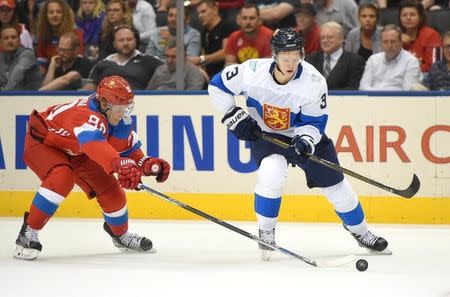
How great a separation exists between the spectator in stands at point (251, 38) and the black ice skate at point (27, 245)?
9.73 feet

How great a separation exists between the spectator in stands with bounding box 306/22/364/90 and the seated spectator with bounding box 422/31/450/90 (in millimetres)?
515

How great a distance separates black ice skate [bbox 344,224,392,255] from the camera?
21.1ft

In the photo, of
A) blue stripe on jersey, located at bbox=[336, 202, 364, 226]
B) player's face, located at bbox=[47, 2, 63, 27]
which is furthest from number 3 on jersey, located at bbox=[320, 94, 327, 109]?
player's face, located at bbox=[47, 2, 63, 27]

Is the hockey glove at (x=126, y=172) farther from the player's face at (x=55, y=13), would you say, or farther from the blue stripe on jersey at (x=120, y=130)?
the player's face at (x=55, y=13)

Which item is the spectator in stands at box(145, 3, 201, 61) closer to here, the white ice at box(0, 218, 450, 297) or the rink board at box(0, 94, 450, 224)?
the rink board at box(0, 94, 450, 224)

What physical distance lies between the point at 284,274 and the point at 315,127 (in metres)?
0.85

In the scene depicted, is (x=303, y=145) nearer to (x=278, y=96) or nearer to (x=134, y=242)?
(x=278, y=96)

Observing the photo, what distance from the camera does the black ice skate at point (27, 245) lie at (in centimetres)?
621

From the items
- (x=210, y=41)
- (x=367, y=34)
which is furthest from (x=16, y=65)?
(x=367, y=34)

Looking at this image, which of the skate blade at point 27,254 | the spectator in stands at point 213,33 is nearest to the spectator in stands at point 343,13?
the spectator in stands at point 213,33

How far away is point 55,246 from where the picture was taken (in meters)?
6.85

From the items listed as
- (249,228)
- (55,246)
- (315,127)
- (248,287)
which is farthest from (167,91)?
(248,287)

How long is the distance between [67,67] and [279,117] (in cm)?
311

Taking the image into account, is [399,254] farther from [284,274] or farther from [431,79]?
[431,79]
